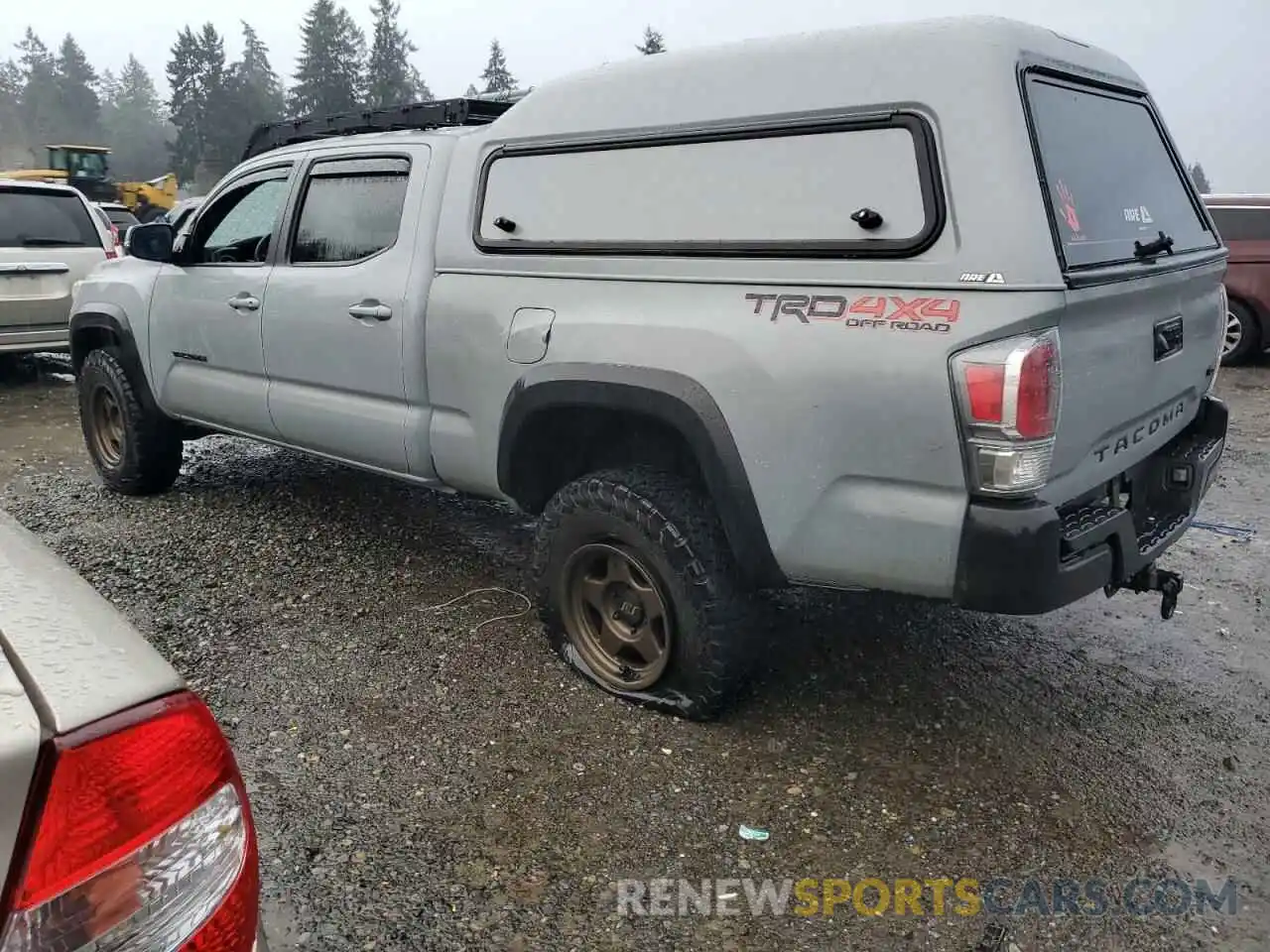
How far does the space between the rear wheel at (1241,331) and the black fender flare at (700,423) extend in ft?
28.3

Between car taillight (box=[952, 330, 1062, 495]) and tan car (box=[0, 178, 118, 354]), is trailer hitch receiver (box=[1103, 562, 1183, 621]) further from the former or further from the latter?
tan car (box=[0, 178, 118, 354])

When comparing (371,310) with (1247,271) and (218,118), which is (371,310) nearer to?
(1247,271)

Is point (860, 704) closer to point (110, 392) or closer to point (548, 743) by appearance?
point (548, 743)

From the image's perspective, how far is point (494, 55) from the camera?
7781cm

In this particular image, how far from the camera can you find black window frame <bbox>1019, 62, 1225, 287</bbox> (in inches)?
97.7

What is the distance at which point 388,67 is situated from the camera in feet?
Answer: 256

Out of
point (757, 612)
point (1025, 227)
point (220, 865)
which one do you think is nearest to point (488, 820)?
point (757, 612)

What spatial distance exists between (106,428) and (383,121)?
2660 millimetres

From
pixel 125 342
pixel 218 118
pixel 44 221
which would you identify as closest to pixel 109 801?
pixel 125 342

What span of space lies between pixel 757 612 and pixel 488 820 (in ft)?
3.32

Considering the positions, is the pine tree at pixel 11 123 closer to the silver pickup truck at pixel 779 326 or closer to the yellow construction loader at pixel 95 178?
the yellow construction loader at pixel 95 178

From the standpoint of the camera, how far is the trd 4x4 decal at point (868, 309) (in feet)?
8.07

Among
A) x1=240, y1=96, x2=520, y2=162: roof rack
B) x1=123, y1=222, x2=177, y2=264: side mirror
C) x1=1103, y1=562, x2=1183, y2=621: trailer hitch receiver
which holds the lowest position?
x1=1103, y1=562, x2=1183, y2=621: trailer hitch receiver

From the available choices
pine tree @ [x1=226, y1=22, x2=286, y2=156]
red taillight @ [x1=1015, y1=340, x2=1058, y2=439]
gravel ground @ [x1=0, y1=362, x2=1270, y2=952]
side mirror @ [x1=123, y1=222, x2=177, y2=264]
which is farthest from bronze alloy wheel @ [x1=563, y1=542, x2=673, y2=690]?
pine tree @ [x1=226, y1=22, x2=286, y2=156]
